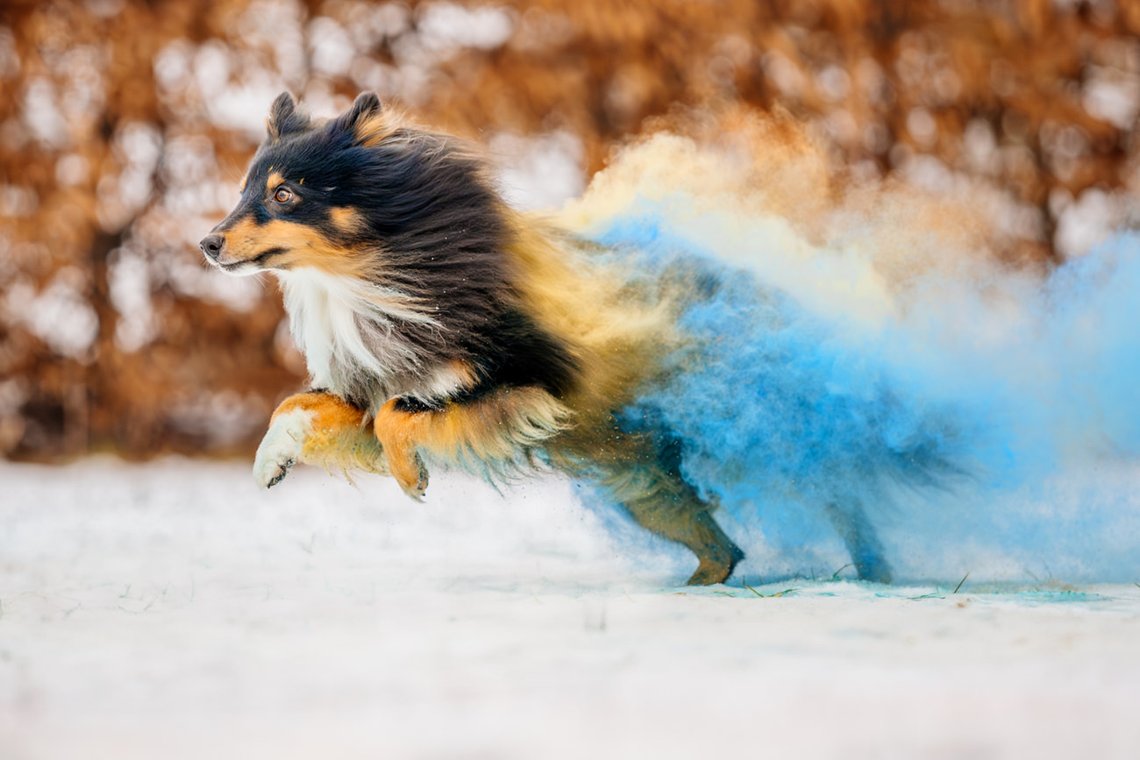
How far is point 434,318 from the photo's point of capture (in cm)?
279

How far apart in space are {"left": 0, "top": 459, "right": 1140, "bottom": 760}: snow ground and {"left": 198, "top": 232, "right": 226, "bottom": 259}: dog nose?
0.83 m

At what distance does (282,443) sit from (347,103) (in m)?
5.22

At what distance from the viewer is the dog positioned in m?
2.77

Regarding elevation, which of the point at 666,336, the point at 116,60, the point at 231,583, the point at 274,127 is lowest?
the point at 231,583

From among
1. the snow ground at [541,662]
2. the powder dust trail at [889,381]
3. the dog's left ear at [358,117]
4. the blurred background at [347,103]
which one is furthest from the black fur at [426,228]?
the blurred background at [347,103]

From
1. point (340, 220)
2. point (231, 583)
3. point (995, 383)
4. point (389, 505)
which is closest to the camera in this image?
point (340, 220)

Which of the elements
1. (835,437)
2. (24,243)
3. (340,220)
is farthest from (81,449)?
(835,437)

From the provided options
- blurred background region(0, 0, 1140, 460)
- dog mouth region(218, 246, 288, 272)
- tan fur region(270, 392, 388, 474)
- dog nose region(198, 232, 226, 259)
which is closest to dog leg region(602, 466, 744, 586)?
tan fur region(270, 392, 388, 474)

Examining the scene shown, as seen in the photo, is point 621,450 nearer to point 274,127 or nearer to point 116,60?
point 274,127

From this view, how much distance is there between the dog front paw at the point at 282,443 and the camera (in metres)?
2.96

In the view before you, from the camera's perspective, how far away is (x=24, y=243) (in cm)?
752

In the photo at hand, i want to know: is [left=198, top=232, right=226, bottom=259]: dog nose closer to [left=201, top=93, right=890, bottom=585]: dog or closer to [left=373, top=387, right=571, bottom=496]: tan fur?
[left=201, top=93, right=890, bottom=585]: dog

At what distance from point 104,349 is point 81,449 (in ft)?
2.55

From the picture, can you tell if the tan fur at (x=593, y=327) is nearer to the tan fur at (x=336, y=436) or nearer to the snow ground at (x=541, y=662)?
the snow ground at (x=541, y=662)
